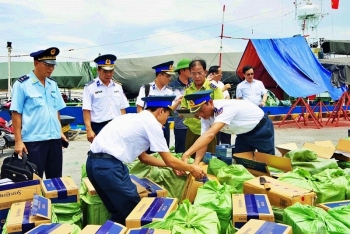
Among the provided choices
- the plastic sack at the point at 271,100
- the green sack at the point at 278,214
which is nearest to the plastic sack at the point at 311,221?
the green sack at the point at 278,214

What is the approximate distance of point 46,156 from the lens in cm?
344

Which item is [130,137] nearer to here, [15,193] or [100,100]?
[15,193]

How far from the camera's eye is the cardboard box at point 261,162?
3158 millimetres

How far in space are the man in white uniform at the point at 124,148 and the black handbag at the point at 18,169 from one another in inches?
23.5

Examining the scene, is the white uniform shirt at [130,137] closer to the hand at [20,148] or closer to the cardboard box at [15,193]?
the cardboard box at [15,193]

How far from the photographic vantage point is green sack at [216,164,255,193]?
2.87m

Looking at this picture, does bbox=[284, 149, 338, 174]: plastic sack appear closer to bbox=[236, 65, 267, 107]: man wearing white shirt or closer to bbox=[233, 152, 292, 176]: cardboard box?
bbox=[233, 152, 292, 176]: cardboard box

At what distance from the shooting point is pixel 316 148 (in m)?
4.00

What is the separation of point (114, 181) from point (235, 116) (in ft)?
4.22

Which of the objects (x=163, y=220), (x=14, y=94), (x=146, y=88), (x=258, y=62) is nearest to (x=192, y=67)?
(x=146, y=88)

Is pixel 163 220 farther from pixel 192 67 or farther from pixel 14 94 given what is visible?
pixel 192 67

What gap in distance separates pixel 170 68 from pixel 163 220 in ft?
8.82

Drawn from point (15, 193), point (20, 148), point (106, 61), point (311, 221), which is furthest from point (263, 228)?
point (106, 61)

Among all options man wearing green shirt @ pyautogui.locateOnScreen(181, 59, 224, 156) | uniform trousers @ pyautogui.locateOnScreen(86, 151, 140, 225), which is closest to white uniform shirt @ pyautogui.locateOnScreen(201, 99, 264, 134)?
man wearing green shirt @ pyautogui.locateOnScreen(181, 59, 224, 156)
